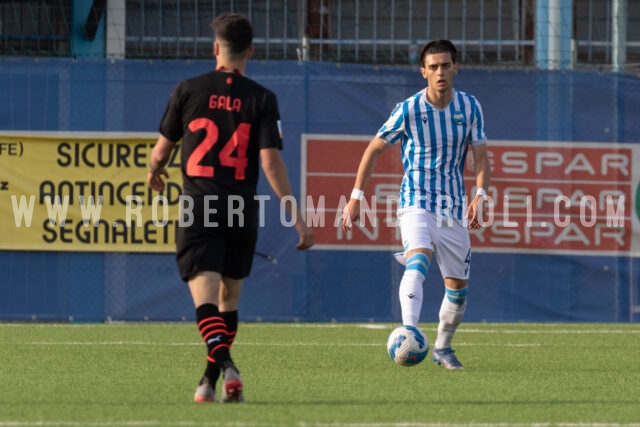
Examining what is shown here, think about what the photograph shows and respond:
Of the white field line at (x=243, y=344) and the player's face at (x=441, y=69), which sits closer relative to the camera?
the player's face at (x=441, y=69)

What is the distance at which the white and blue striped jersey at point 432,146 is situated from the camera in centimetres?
799

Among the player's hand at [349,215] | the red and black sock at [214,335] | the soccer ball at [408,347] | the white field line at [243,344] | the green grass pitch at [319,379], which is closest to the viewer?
the green grass pitch at [319,379]

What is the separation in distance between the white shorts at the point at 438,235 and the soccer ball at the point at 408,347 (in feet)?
2.21

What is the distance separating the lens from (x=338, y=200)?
12164mm

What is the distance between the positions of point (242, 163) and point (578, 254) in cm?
688

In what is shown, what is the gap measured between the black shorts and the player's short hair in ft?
2.48

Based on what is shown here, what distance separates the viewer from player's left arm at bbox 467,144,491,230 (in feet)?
25.9

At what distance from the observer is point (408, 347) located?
24.2 ft

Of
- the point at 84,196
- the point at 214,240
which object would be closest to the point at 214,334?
the point at 214,240

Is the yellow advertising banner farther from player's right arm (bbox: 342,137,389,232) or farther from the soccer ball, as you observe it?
the soccer ball

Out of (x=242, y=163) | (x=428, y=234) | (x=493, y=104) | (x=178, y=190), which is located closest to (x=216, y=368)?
(x=242, y=163)

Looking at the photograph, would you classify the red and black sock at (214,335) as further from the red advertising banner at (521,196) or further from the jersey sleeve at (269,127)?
the red advertising banner at (521,196)

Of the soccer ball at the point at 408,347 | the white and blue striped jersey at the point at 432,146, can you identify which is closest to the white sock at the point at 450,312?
the white and blue striped jersey at the point at 432,146

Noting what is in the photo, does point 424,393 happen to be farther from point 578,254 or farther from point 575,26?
point 575,26
